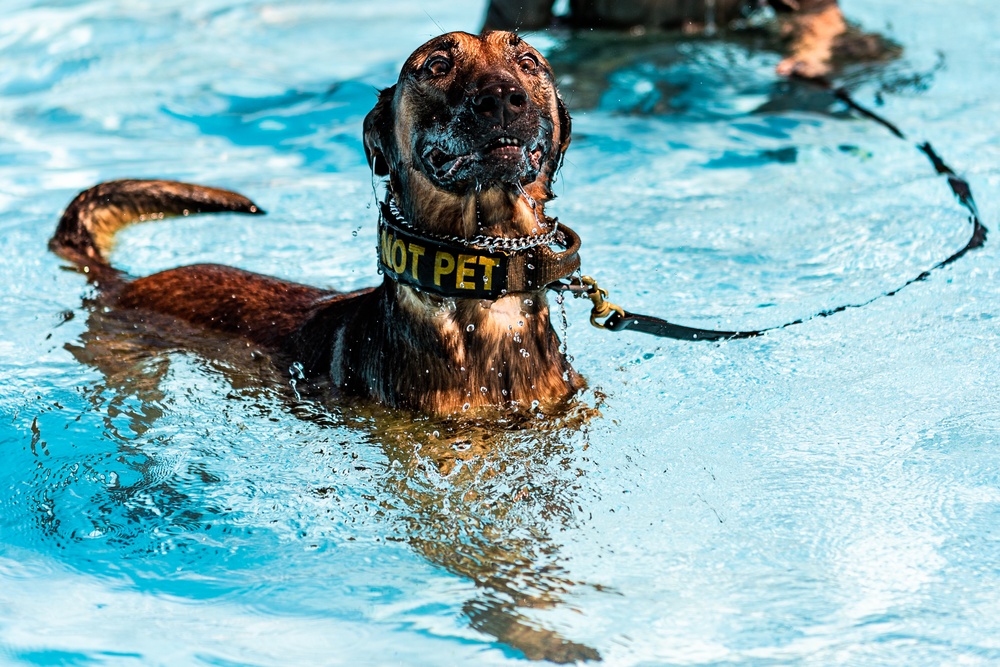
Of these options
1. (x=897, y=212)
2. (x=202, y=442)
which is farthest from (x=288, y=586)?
(x=897, y=212)

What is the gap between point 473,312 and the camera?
3922mm

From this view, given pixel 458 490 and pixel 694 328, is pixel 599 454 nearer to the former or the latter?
pixel 458 490

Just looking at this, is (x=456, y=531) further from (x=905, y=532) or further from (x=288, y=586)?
(x=905, y=532)

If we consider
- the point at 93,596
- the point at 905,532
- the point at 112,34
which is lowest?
the point at 93,596

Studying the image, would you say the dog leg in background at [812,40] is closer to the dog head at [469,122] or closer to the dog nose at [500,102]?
the dog head at [469,122]

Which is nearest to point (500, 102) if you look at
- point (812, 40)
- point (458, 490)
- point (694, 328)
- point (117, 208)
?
point (458, 490)

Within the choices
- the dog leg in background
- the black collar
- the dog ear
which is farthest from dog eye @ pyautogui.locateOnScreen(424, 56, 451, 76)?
the dog leg in background

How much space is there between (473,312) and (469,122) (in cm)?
72

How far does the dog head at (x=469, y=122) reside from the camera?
3486 millimetres

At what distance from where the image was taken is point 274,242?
6.32m

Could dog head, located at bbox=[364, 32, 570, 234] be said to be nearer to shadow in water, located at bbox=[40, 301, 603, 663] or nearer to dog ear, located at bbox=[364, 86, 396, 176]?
dog ear, located at bbox=[364, 86, 396, 176]

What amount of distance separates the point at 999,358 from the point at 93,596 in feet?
11.9

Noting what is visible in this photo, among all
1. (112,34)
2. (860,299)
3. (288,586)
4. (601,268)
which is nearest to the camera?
(288,586)

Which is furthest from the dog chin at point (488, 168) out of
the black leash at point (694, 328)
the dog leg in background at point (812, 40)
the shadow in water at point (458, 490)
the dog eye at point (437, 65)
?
the dog leg in background at point (812, 40)
